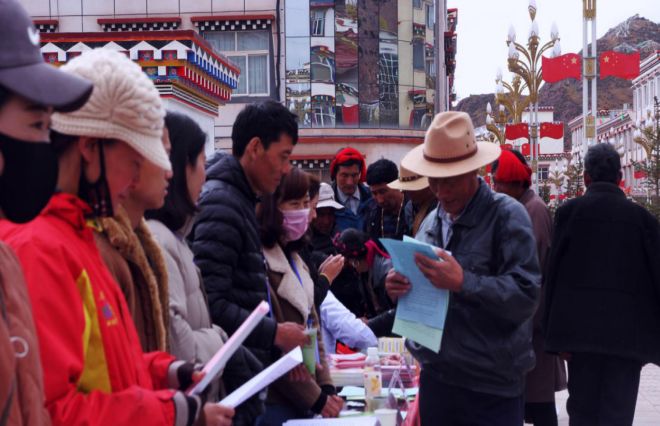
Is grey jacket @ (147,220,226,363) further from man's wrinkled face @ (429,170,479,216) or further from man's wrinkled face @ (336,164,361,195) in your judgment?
man's wrinkled face @ (336,164,361,195)

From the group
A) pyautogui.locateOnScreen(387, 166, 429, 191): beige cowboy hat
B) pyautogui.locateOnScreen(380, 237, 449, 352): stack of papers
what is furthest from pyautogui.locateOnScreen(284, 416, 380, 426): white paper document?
pyautogui.locateOnScreen(387, 166, 429, 191): beige cowboy hat

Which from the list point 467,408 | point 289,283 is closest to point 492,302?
point 467,408

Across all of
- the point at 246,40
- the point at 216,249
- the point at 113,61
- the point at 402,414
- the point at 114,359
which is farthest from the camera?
the point at 246,40

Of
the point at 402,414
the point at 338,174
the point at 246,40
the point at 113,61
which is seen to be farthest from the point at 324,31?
the point at 113,61

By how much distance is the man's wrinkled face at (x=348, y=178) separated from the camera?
24.3 feet

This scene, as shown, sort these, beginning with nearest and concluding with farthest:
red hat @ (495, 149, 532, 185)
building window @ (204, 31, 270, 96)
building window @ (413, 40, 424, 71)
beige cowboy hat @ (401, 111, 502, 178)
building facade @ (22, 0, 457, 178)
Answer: beige cowboy hat @ (401, 111, 502, 178)
red hat @ (495, 149, 532, 185)
building facade @ (22, 0, 457, 178)
building window @ (204, 31, 270, 96)
building window @ (413, 40, 424, 71)

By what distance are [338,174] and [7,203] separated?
5.84m

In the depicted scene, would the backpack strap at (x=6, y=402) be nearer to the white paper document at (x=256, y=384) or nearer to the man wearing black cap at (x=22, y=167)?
the man wearing black cap at (x=22, y=167)

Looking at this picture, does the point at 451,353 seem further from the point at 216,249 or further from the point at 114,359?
the point at 114,359

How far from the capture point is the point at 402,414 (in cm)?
450

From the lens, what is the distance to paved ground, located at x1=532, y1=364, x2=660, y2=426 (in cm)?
773

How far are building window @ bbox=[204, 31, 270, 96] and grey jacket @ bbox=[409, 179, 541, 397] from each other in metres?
18.9

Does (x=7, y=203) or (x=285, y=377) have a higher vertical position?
(x=7, y=203)

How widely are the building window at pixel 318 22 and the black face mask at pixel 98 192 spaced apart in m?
22.2
